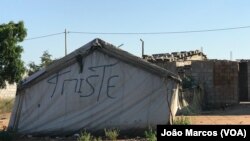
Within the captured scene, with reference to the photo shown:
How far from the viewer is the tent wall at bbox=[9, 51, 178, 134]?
12891mm

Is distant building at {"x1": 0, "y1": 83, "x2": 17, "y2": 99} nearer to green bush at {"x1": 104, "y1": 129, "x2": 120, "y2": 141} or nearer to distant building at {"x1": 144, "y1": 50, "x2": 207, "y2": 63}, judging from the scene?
distant building at {"x1": 144, "y1": 50, "x2": 207, "y2": 63}

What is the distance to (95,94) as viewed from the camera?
524 inches

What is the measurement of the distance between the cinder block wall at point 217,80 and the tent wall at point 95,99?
1131 centimetres

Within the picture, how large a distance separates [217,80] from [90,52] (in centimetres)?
1203

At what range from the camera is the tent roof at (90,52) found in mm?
12859

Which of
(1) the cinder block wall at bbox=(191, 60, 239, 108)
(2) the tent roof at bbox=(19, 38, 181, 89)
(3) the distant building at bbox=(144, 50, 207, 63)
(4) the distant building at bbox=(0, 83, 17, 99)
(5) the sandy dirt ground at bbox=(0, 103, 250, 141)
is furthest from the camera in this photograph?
(4) the distant building at bbox=(0, 83, 17, 99)

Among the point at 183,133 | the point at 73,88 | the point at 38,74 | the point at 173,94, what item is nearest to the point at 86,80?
the point at 73,88

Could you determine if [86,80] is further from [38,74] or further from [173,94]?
[173,94]

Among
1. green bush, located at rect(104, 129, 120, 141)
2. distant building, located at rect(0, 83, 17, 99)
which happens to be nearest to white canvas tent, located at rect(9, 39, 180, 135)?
green bush, located at rect(104, 129, 120, 141)

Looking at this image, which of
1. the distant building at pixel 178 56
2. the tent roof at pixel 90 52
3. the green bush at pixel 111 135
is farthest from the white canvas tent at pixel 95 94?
the distant building at pixel 178 56

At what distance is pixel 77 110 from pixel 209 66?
39.8 ft

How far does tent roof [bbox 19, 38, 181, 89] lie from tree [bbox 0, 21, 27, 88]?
36.0ft

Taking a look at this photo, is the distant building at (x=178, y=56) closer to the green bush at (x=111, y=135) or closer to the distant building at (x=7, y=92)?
the distant building at (x=7, y=92)

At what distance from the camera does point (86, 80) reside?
13406mm
